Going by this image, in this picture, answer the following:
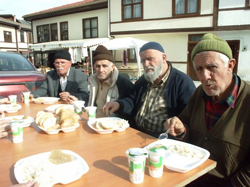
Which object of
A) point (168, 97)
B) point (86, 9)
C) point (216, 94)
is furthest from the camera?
point (86, 9)

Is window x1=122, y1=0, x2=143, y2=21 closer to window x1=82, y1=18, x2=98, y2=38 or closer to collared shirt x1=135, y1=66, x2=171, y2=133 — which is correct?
window x1=82, y1=18, x2=98, y2=38

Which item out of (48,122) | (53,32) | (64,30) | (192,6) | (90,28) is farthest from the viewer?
(53,32)

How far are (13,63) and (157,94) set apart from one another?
3518 mm

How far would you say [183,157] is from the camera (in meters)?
1.44

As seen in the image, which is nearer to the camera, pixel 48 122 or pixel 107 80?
pixel 48 122

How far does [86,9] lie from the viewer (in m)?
15.7

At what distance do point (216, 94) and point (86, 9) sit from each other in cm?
1602

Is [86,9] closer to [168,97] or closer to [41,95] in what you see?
[41,95]

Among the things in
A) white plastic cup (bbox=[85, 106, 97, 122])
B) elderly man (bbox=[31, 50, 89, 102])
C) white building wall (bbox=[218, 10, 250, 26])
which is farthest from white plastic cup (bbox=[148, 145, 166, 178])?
→ white building wall (bbox=[218, 10, 250, 26])

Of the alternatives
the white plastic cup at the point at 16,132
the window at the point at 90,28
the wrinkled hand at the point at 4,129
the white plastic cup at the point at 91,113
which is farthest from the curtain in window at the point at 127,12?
the white plastic cup at the point at 16,132

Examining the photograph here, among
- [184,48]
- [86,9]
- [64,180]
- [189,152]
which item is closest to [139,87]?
[189,152]

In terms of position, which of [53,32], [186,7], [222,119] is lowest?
[222,119]

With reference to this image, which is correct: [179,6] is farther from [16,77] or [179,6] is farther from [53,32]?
[53,32]

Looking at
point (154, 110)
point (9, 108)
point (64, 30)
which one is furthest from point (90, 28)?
point (154, 110)
